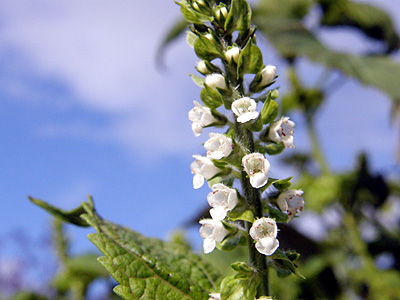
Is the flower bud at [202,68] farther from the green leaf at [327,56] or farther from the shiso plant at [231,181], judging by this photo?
the green leaf at [327,56]

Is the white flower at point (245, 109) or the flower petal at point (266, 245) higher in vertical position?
the white flower at point (245, 109)

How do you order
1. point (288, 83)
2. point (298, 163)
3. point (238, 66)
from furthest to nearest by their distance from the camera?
point (298, 163) → point (288, 83) → point (238, 66)

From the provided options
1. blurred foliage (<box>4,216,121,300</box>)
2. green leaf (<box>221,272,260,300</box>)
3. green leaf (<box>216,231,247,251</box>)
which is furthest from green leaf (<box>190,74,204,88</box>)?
blurred foliage (<box>4,216,121,300</box>)

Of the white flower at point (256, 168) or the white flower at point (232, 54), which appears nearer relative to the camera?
the white flower at point (256, 168)

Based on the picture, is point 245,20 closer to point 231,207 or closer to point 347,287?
point 231,207

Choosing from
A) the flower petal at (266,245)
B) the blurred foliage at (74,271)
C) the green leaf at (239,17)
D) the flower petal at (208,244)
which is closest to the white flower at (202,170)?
the flower petal at (208,244)

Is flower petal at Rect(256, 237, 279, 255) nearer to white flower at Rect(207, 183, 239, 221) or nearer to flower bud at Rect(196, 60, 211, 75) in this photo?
white flower at Rect(207, 183, 239, 221)

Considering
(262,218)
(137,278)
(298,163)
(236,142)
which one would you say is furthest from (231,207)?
(298,163)
